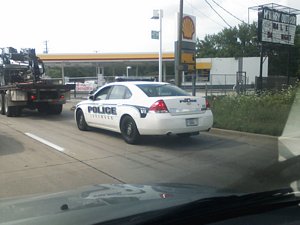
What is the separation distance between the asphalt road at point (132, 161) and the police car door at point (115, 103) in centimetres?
43

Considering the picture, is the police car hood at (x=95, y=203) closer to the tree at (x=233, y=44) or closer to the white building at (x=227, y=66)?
the white building at (x=227, y=66)

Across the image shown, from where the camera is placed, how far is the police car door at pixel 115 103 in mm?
10867

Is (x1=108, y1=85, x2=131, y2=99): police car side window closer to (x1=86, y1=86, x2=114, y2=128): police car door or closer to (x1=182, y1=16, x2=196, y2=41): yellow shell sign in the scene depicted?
(x1=86, y1=86, x2=114, y2=128): police car door

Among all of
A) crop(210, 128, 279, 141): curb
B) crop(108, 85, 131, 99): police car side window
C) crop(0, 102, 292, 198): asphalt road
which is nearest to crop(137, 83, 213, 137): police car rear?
crop(0, 102, 292, 198): asphalt road

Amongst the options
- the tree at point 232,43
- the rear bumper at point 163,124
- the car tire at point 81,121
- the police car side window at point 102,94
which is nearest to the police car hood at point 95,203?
the rear bumper at point 163,124

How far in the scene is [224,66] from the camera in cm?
5653

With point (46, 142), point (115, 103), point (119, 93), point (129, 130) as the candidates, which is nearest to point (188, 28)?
point (119, 93)

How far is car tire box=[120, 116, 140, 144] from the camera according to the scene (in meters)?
10.2

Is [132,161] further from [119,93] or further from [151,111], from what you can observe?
[119,93]

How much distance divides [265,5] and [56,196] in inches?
957

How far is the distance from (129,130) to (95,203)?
7.54m

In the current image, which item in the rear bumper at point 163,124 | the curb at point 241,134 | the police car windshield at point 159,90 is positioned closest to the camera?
the rear bumper at point 163,124

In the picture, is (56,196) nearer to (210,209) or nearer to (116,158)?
(210,209)

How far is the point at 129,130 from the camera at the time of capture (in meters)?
10.5
